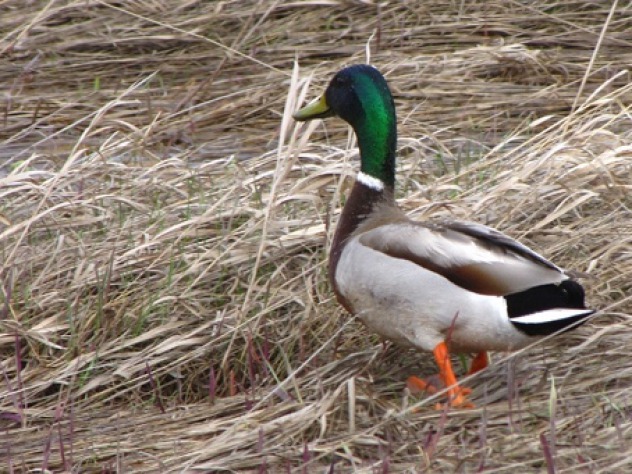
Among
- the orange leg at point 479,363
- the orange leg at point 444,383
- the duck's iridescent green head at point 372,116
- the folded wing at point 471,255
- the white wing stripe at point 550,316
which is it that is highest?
the duck's iridescent green head at point 372,116

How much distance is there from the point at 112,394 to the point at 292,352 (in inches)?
21.4

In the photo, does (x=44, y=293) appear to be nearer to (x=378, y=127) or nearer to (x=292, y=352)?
(x=292, y=352)

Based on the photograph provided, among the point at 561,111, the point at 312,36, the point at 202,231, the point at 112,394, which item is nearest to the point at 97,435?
the point at 112,394

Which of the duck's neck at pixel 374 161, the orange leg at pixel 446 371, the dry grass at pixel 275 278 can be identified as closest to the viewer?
the dry grass at pixel 275 278

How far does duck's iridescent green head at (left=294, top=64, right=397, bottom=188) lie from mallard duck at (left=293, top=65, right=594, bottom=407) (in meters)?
0.24

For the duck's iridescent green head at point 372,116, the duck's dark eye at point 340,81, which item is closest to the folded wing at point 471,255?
the duck's iridescent green head at point 372,116

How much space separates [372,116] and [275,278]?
63 cm

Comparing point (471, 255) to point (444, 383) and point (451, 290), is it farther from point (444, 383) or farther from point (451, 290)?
point (444, 383)

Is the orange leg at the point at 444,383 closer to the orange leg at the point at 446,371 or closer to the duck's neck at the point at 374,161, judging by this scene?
the orange leg at the point at 446,371

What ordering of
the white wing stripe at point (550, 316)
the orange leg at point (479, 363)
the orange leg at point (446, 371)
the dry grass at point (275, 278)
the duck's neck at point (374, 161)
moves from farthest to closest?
the duck's neck at point (374, 161), the orange leg at point (479, 363), the orange leg at point (446, 371), the white wing stripe at point (550, 316), the dry grass at point (275, 278)

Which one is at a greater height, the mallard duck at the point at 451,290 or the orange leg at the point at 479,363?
the mallard duck at the point at 451,290

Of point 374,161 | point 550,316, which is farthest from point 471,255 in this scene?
point 374,161

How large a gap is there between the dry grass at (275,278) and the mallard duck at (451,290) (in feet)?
0.46

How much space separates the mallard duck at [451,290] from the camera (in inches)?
145
